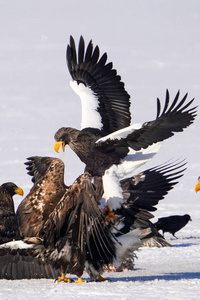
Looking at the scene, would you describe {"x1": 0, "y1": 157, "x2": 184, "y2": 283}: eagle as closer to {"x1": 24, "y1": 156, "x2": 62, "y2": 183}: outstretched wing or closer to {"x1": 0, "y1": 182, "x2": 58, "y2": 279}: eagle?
{"x1": 0, "y1": 182, "x2": 58, "y2": 279}: eagle

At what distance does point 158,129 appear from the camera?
8.17m

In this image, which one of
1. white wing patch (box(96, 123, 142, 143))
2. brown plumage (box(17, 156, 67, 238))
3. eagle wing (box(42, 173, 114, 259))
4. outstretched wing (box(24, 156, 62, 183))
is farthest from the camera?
outstretched wing (box(24, 156, 62, 183))

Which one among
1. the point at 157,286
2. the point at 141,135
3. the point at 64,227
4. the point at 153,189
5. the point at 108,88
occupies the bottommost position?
the point at 157,286

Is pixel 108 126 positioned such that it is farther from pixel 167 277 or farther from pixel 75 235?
pixel 75 235

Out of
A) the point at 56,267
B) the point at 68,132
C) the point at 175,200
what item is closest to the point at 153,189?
the point at 68,132

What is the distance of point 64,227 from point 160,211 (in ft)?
37.9

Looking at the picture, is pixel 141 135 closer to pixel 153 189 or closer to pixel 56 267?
pixel 153 189

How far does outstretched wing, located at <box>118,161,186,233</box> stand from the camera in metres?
7.61

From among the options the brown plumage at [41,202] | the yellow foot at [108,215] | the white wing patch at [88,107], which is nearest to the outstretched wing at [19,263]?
the brown plumage at [41,202]

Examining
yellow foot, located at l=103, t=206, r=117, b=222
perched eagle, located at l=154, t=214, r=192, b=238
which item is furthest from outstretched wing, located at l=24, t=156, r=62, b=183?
perched eagle, located at l=154, t=214, r=192, b=238

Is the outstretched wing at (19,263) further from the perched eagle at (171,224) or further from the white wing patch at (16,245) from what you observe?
the perched eagle at (171,224)

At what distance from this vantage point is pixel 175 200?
20.9 m

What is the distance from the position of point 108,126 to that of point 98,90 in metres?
0.60

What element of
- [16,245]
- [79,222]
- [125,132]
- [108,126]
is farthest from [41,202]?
[108,126]
